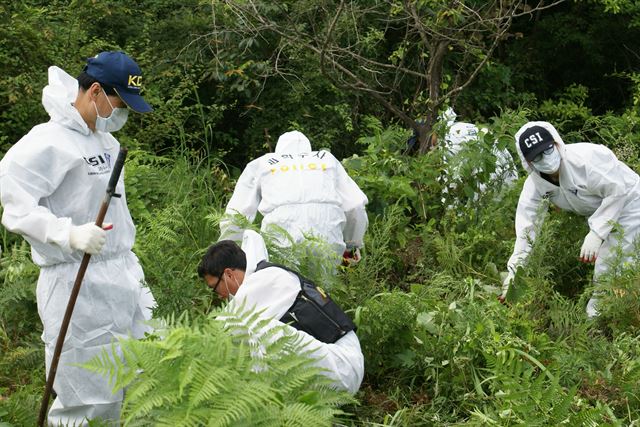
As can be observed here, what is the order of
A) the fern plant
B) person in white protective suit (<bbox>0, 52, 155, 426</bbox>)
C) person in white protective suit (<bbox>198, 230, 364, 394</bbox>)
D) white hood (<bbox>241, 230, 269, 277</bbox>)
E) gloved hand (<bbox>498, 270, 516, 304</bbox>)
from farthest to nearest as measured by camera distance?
gloved hand (<bbox>498, 270, 516, 304</bbox>), white hood (<bbox>241, 230, 269, 277</bbox>), person in white protective suit (<bbox>0, 52, 155, 426</bbox>), person in white protective suit (<bbox>198, 230, 364, 394</bbox>), the fern plant

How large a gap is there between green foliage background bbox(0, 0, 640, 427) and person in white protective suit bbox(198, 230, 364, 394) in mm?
402

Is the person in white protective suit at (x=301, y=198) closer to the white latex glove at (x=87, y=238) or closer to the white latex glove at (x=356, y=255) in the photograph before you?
the white latex glove at (x=356, y=255)

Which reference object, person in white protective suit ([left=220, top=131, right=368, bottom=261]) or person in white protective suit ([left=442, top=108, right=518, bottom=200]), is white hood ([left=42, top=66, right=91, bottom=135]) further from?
person in white protective suit ([left=442, top=108, right=518, bottom=200])

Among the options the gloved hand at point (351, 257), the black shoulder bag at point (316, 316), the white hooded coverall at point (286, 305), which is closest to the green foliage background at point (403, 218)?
the gloved hand at point (351, 257)

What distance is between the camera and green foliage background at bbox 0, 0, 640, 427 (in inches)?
200

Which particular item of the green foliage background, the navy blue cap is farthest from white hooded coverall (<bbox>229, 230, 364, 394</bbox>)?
the navy blue cap

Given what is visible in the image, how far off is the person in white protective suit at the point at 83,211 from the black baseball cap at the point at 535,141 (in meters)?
2.71

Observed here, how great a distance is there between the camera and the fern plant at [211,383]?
325 centimetres

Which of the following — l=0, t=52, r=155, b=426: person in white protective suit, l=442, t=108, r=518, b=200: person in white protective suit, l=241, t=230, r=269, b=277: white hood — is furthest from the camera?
l=442, t=108, r=518, b=200: person in white protective suit

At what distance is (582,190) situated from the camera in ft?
21.7

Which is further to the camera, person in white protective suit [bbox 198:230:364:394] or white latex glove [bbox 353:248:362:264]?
white latex glove [bbox 353:248:362:264]

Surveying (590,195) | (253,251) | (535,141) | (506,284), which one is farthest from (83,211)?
(590,195)

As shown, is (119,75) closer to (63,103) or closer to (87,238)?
(63,103)

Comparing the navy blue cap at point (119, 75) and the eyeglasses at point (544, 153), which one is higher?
the navy blue cap at point (119, 75)
